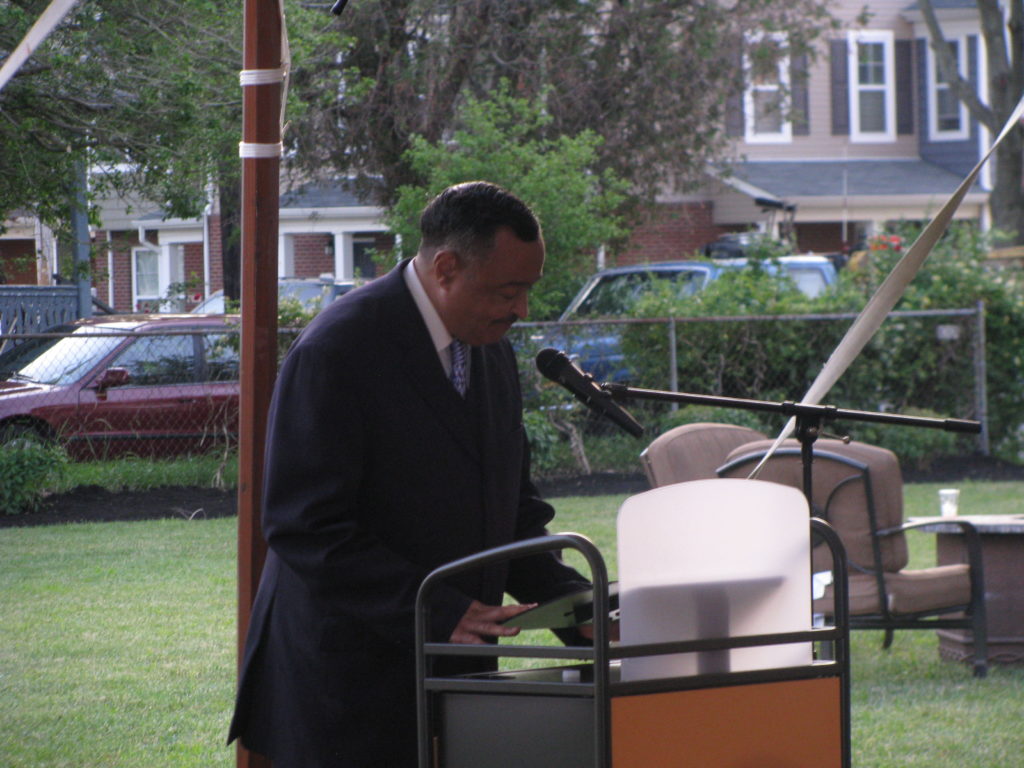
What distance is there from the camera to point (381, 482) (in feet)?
9.16

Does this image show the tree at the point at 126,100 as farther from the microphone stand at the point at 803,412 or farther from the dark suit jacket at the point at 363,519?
the dark suit jacket at the point at 363,519

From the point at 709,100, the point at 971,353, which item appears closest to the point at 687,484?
the point at 971,353

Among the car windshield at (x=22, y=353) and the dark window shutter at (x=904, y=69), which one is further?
the dark window shutter at (x=904, y=69)

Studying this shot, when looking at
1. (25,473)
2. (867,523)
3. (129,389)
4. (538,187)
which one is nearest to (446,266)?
(867,523)

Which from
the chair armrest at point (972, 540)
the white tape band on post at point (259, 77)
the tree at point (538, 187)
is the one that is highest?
the tree at point (538, 187)

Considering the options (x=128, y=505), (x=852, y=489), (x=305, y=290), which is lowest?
(x=128, y=505)

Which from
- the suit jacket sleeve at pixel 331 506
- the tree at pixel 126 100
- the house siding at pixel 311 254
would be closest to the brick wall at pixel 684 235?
the house siding at pixel 311 254

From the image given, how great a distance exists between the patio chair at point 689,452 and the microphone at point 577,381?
3.81 m

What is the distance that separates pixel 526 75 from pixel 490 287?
52.1ft

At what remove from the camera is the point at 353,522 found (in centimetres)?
267

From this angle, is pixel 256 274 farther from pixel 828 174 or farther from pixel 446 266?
pixel 828 174

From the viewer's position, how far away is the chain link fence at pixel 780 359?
520 inches

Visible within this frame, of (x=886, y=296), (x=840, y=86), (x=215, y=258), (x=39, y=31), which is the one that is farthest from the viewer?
(x=840, y=86)

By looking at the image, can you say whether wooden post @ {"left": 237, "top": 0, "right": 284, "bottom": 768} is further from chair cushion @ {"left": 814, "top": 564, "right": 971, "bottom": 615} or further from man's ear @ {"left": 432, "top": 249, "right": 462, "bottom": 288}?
chair cushion @ {"left": 814, "top": 564, "right": 971, "bottom": 615}
